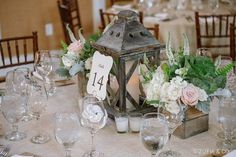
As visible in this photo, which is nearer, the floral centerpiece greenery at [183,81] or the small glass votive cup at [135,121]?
the floral centerpiece greenery at [183,81]

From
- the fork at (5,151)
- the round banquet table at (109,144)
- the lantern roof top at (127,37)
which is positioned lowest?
the round banquet table at (109,144)

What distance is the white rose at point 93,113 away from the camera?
62.4 inches

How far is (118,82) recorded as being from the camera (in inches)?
69.1

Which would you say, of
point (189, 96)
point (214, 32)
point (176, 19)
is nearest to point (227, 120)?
point (189, 96)

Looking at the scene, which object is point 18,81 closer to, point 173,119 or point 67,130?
point 67,130

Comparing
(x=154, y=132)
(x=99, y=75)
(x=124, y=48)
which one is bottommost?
(x=154, y=132)

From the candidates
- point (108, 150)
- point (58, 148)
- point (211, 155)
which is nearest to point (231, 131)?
point (211, 155)

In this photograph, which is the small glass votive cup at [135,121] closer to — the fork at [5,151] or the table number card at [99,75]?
the table number card at [99,75]

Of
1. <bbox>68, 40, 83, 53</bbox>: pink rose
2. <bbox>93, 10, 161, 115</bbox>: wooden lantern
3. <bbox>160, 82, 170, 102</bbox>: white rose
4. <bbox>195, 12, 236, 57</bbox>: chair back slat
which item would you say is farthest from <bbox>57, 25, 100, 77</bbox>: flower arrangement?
<bbox>195, 12, 236, 57</bbox>: chair back slat

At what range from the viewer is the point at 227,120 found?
163 centimetres

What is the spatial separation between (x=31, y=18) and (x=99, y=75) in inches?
134

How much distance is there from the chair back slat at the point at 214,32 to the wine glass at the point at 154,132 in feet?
7.90

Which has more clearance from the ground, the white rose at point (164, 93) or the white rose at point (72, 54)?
the white rose at point (72, 54)

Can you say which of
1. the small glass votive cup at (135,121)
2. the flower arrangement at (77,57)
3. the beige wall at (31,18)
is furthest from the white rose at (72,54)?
the beige wall at (31,18)
